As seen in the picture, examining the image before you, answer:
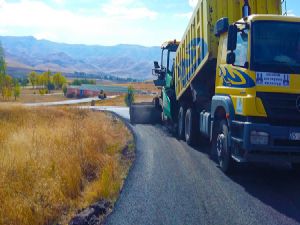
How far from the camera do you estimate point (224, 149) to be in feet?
24.4

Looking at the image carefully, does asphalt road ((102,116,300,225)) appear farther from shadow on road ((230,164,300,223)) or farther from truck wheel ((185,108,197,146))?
truck wheel ((185,108,197,146))

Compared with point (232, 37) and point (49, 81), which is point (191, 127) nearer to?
point (232, 37)

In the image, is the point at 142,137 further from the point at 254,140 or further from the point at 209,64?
the point at 254,140

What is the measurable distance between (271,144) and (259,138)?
224 millimetres

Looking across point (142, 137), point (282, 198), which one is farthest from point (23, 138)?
point (282, 198)

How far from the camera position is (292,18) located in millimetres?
6938

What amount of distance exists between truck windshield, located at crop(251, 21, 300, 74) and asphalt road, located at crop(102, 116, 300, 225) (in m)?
2.09

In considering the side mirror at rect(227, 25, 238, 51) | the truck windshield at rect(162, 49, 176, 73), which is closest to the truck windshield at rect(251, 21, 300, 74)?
the side mirror at rect(227, 25, 238, 51)

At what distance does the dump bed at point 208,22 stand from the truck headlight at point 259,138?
2.87m

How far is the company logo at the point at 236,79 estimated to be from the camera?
6542 mm

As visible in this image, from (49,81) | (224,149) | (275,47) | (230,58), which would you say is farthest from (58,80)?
(275,47)

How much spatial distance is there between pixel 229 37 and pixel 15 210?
15.1 feet

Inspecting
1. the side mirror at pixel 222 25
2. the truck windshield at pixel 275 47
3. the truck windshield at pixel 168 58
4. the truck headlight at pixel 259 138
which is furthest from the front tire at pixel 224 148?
the truck windshield at pixel 168 58

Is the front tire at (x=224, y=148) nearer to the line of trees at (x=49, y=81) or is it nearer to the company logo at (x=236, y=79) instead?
the company logo at (x=236, y=79)
